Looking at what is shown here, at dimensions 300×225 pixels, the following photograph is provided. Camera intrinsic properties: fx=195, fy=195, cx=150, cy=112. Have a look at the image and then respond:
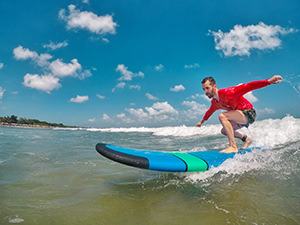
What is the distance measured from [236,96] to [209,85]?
60 cm

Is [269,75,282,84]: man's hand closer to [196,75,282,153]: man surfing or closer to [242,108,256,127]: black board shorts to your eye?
[196,75,282,153]: man surfing

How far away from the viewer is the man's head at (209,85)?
3.78 m

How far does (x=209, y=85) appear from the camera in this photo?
12.4 feet

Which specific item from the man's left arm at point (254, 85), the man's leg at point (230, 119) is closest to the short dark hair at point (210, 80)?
the man's left arm at point (254, 85)

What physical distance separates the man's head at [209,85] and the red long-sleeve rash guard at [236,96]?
0.21 metres

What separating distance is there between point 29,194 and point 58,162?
6.42 feet

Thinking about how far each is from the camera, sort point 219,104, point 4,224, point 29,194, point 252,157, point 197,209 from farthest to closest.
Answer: point 219,104 < point 252,157 < point 29,194 < point 197,209 < point 4,224

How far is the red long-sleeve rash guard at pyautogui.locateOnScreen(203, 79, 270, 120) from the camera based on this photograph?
142 inches

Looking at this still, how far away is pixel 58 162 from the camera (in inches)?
172

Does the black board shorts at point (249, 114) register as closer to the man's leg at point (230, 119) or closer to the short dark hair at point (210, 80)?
the man's leg at point (230, 119)

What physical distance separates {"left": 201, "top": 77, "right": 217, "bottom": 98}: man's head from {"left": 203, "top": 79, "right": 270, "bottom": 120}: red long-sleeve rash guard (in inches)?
8.2

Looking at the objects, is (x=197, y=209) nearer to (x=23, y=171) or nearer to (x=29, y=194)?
(x=29, y=194)

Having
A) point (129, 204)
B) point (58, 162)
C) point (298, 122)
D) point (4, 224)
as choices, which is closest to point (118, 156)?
point (129, 204)

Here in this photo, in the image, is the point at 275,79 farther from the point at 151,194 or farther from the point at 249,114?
the point at 151,194
